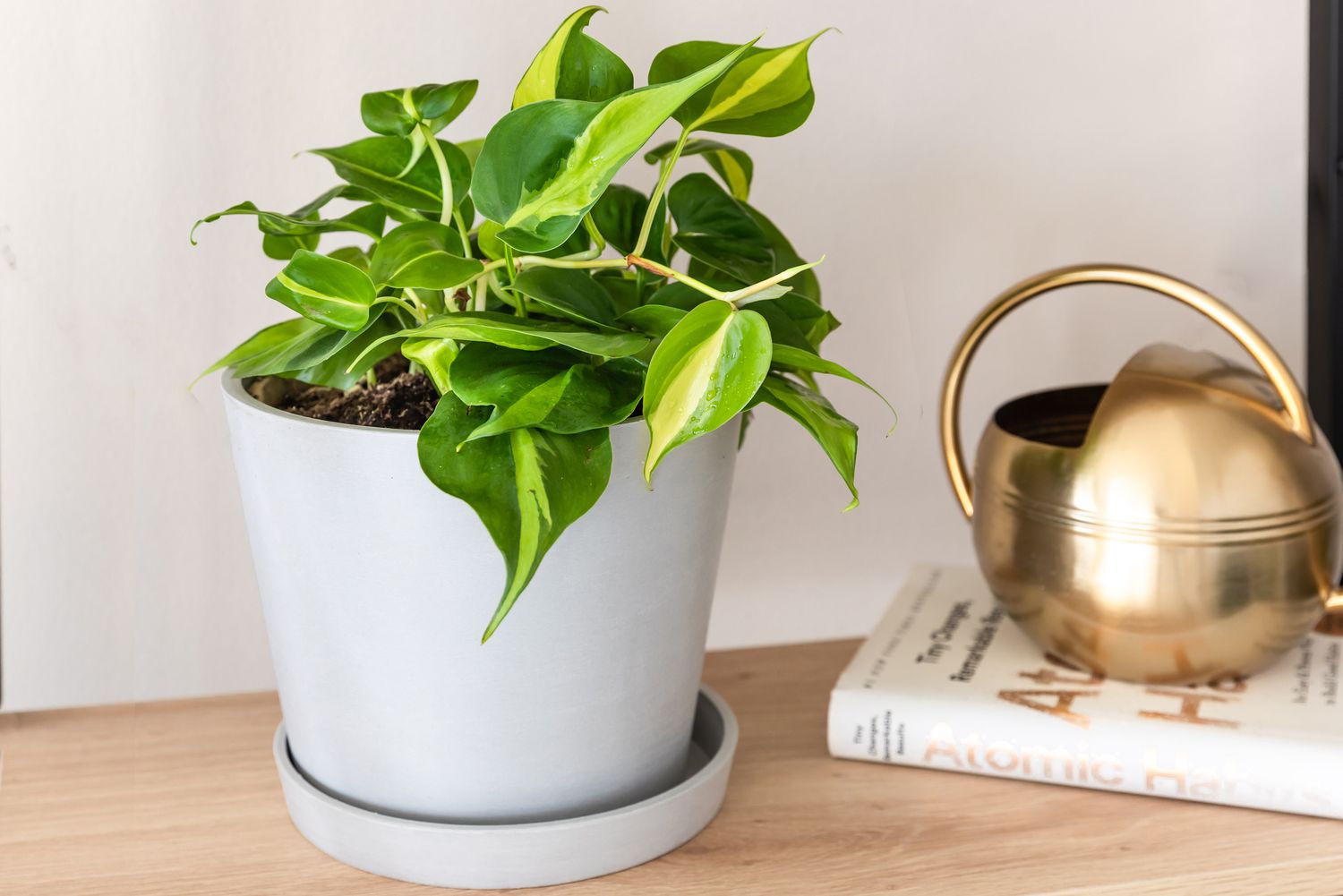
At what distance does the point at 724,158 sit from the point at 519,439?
26cm

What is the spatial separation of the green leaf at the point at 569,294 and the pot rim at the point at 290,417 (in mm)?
46

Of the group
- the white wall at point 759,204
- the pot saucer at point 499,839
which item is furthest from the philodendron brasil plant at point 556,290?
the white wall at point 759,204

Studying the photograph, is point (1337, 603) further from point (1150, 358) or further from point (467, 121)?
point (467, 121)

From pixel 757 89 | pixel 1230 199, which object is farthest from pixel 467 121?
pixel 1230 199

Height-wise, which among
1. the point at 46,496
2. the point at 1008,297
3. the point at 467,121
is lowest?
the point at 46,496

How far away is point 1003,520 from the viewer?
74 centimetres

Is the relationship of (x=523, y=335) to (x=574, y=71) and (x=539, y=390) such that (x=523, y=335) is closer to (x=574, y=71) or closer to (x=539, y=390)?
(x=539, y=390)

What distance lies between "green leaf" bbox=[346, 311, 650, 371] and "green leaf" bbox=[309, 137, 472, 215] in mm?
111

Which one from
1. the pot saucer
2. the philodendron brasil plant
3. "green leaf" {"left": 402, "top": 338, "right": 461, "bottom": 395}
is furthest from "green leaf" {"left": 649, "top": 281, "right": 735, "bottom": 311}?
the pot saucer

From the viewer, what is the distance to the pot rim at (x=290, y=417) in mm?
509

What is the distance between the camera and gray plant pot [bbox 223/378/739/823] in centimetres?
52

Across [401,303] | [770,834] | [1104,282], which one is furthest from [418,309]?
[1104,282]

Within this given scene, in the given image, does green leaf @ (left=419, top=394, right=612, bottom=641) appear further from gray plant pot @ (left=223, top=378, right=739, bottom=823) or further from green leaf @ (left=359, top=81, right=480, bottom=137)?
green leaf @ (left=359, top=81, right=480, bottom=137)

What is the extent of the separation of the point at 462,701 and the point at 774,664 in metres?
0.35
